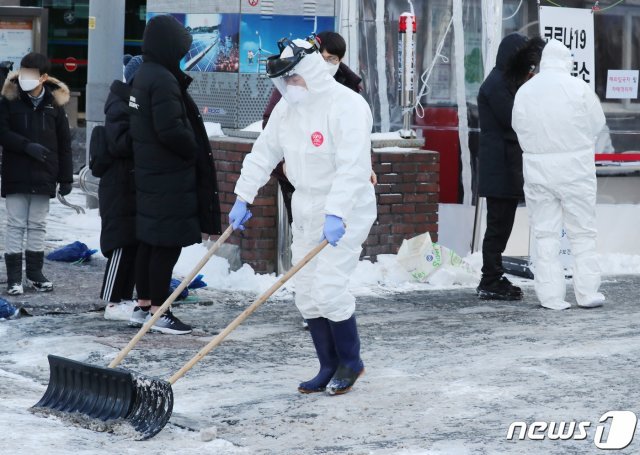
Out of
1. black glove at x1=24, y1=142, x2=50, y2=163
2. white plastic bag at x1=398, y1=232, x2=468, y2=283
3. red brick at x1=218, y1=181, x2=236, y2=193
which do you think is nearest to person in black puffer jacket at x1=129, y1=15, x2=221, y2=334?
black glove at x1=24, y1=142, x2=50, y2=163

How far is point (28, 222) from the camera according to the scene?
9.36 m

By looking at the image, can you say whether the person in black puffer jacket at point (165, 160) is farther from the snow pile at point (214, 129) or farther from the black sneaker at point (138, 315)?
the snow pile at point (214, 129)

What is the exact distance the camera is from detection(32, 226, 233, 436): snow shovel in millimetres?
6031

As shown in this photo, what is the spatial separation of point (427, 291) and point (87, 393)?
436 centimetres

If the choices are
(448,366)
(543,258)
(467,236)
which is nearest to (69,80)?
(467,236)

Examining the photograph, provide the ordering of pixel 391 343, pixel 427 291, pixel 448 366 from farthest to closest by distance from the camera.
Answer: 1. pixel 427 291
2. pixel 391 343
3. pixel 448 366

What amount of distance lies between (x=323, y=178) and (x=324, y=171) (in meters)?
0.04

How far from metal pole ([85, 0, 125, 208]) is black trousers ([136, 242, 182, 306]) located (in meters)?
4.47

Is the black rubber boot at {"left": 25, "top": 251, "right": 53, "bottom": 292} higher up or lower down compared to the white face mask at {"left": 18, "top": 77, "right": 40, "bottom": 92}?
lower down

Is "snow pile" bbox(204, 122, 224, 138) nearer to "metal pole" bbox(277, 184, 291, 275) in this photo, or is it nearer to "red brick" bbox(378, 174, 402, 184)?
"metal pole" bbox(277, 184, 291, 275)

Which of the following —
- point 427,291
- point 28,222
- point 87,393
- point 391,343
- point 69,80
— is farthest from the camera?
point 69,80

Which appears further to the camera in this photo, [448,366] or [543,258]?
[543,258]

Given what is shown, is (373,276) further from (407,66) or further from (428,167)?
(407,66)

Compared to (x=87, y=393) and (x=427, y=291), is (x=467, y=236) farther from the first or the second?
(x=87, y=393)
